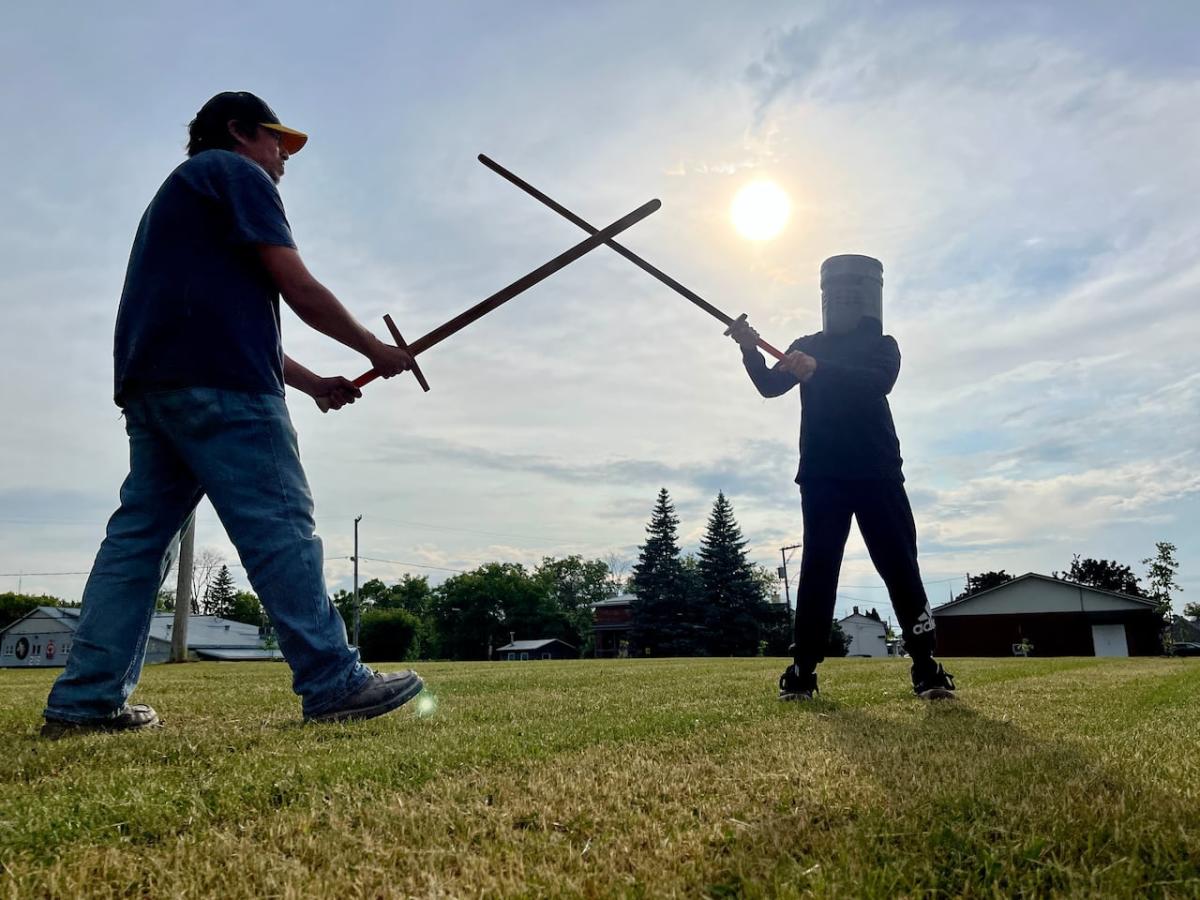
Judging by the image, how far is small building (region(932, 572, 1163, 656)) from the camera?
46219mm

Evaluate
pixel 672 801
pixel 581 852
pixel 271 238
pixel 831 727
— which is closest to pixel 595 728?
pixel 831 727

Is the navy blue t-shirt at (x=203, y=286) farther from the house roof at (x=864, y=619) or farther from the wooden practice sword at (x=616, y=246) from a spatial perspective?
the house roof at (x=864, y=619)

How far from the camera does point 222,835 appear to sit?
156 centimetres

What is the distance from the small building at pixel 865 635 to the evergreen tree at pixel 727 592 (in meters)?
37.2

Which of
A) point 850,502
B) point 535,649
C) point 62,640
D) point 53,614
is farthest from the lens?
point 535,649

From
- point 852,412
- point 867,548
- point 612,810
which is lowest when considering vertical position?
point 612,810

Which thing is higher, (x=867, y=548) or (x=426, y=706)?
(x=867, y=548)

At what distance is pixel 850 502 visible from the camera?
445cm

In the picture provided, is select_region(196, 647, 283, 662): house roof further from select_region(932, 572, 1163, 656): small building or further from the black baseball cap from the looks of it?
the black baseball cap

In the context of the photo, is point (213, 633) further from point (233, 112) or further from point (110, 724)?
point (233, 112)

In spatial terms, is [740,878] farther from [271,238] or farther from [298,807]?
[271,238]

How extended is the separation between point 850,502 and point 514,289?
2.14 meters

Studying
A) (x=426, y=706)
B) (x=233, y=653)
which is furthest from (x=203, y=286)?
(x=233, y=653)

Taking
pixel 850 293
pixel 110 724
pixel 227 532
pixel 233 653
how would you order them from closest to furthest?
pixel 227 532, pixel 110 724, pixel 850 293, pixel 233 653
